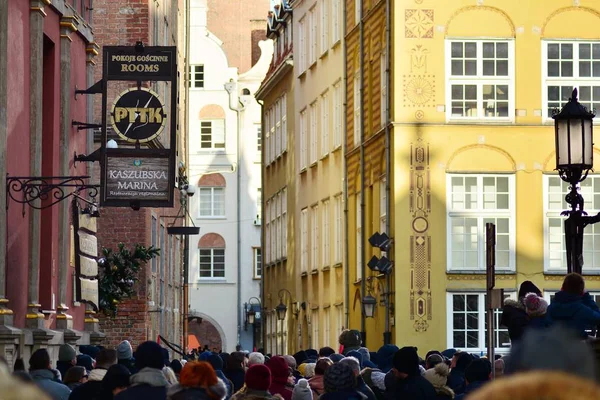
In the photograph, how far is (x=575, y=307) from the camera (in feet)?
33.2

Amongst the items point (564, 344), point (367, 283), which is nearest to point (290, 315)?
point (367, 283)

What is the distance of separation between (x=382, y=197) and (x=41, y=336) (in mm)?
16184

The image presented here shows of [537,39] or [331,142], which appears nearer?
[537,39]

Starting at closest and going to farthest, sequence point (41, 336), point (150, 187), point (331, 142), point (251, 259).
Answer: point (41, 336) < point (150, 187) < point (331, 142) < point (251, 259)

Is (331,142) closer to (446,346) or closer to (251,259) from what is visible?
(446,346)

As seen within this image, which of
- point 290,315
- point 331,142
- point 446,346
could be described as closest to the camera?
point 446,346

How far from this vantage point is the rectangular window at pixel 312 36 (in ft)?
147

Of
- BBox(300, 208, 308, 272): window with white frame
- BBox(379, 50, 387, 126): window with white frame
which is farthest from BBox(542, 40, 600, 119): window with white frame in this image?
BBox(300, 208, 308, 272): window with white frame

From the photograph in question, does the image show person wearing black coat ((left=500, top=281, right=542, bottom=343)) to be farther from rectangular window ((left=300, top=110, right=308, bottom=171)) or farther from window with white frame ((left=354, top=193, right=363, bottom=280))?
rectangular window ((left=300, top=110, right=308, bottom=171))

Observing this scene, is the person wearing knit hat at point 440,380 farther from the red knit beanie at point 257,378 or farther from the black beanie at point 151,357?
the black beanie at point 151,357

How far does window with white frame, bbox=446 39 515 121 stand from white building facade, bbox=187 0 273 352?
41.0 metres

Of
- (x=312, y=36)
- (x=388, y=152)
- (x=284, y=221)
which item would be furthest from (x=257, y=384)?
(x=284, y=221)

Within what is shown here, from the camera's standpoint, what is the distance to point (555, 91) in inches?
1256

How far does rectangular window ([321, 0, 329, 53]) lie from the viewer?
140 ft
